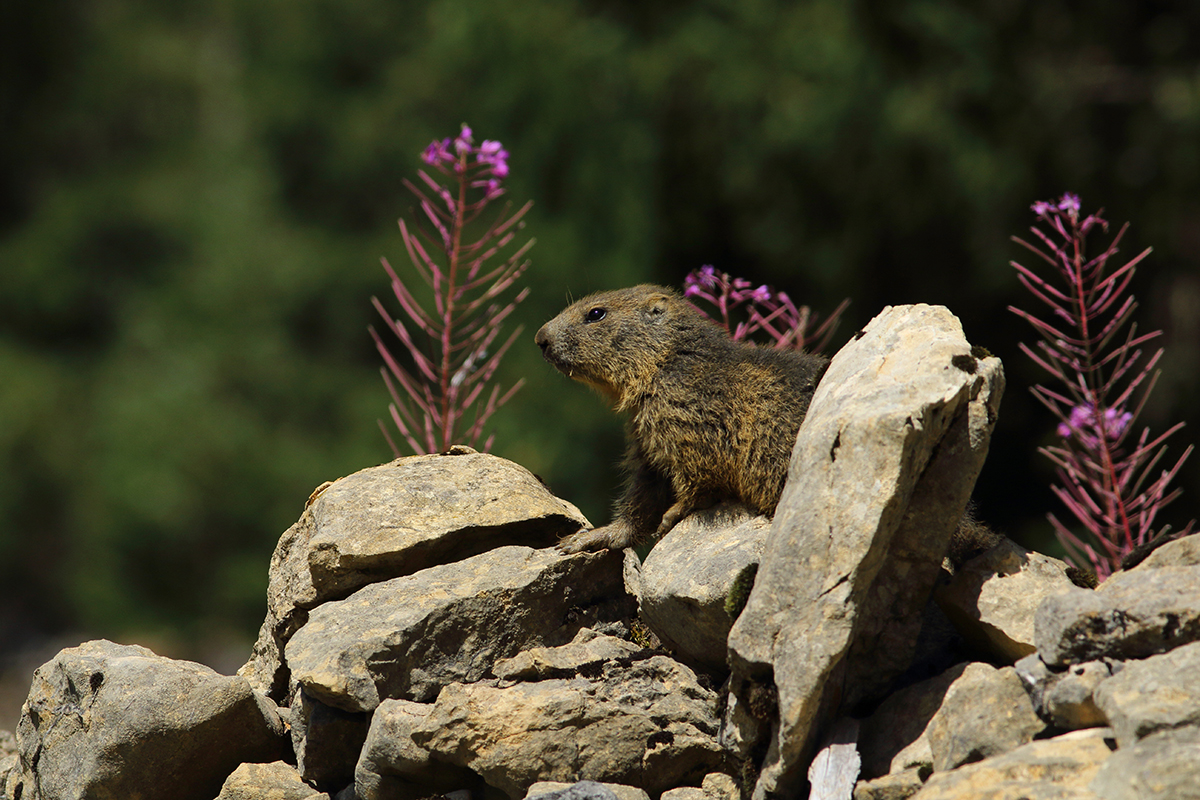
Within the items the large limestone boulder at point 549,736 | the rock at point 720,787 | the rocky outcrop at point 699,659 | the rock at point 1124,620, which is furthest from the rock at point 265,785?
the rock at point 1124,620

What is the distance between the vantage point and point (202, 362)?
16828mm

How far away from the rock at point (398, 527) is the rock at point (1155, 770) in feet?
9.40

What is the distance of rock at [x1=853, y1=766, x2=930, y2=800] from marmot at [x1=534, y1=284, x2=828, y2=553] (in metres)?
1.38

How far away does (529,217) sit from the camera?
1114 cm

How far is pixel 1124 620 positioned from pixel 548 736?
207 centimetres

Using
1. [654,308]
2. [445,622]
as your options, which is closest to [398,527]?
[445,622]

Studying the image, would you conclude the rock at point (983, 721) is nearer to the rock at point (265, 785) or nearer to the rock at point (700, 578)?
the rock at point (700, 578)

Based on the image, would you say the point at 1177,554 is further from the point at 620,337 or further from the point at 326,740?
the point at 326,740

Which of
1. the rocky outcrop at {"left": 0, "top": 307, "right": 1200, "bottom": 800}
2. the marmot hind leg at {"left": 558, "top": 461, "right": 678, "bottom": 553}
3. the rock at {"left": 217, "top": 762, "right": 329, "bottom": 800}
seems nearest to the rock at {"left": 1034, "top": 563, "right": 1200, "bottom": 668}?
the rocky outcrop at {"left": 0, "top": 307, "right": 1200, "bottom": 800}

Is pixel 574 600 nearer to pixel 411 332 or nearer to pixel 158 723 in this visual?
pixel 158 723

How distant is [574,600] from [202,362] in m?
13.2

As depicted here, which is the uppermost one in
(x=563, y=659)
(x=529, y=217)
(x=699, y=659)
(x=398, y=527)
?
(x=529, y=217)

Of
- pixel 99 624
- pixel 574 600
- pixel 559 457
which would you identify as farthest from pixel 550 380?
pixel 99 624

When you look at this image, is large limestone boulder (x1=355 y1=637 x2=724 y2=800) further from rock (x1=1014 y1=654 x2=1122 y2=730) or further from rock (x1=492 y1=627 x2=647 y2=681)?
rock (x1=1014 y1=654 x2=1122 y2=730)
